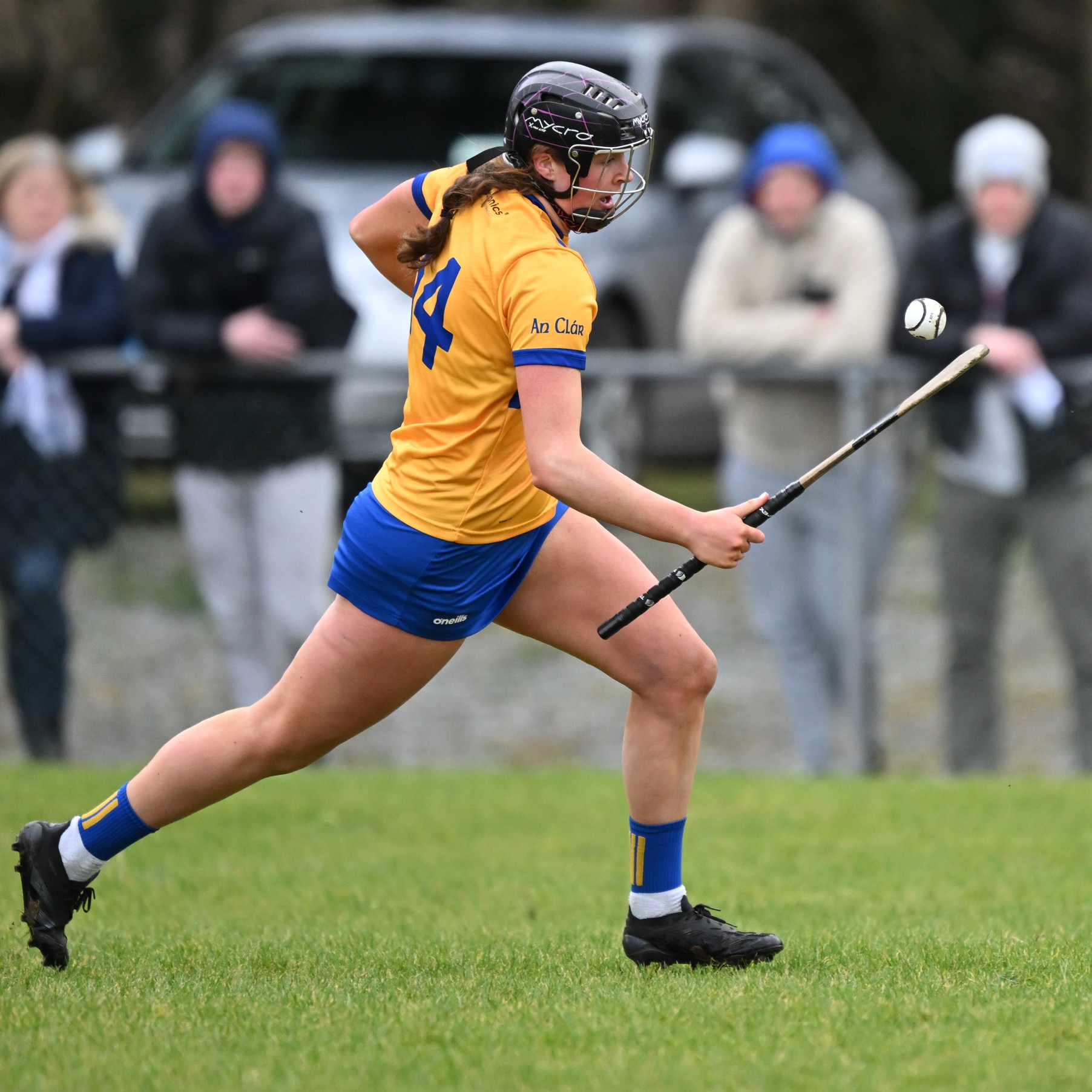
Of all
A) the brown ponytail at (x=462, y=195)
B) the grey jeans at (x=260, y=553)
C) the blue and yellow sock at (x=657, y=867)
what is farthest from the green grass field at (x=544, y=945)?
the brown ponytail at (x=462, y=195)

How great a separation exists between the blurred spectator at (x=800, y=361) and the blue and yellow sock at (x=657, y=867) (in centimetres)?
379

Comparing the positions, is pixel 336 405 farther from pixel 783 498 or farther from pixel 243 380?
pixel 783 498

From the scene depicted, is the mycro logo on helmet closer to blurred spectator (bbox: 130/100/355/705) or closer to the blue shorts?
the blue shorts

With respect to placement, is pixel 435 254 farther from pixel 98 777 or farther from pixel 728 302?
pixel 728 302

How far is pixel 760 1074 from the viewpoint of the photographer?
12.1ft

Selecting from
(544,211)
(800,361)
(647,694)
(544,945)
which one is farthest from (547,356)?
(800,361)

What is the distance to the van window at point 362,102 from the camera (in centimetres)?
1120

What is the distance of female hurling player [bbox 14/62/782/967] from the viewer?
4289mm

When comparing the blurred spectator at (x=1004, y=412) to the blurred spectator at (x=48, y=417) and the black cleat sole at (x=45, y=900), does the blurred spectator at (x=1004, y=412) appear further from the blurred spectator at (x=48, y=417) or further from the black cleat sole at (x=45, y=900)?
the black cleat sole at (x=45, y=900)

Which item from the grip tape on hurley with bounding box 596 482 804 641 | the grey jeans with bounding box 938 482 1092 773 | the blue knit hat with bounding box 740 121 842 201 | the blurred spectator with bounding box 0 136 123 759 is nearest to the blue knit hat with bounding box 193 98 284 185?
the blurred spectator with bounding box 0 136 123 759

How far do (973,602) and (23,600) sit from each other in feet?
13.5

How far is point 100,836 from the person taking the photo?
191 inches

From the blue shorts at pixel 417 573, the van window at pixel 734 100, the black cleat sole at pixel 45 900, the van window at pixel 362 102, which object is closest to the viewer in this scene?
the blue shorts at pixel 417 573

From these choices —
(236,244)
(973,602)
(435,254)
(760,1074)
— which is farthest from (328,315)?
(760,1074)
